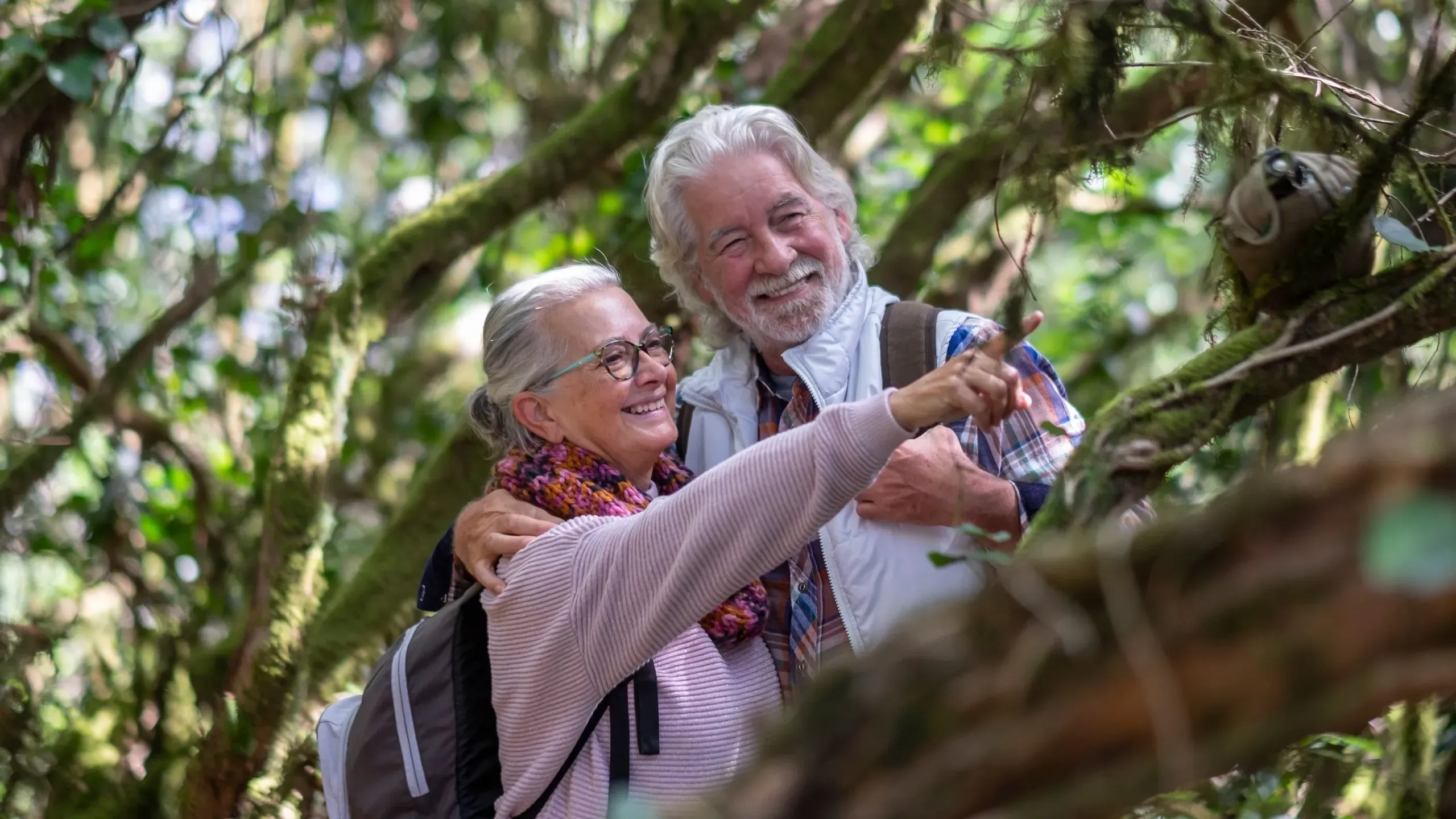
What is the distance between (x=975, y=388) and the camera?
180cm

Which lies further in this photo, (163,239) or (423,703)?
(163,239)

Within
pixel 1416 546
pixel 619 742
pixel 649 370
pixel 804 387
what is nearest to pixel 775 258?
pixel 804 387

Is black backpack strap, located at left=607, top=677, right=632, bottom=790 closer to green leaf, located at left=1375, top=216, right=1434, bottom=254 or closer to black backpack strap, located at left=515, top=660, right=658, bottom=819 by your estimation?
black backpack strap, located at left=515, top=660, right=658, bottom=819

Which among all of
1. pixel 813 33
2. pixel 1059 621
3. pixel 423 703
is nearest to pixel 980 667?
pixel 1059 621

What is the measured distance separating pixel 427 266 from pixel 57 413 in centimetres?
286

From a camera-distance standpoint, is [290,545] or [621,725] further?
[290,545]

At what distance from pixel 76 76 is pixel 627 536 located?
8.26 feet

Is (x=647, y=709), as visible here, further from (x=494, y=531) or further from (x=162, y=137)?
A: (x=162, y=137)

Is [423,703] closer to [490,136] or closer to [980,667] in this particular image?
[980,667]

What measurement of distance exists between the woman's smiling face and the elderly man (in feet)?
0.69

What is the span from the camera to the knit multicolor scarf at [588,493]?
2424 millimetres

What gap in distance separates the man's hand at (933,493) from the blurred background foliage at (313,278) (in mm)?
477

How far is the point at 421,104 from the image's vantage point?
5586 millimetres

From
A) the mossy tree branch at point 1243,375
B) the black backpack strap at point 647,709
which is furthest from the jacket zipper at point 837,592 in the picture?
the mossy tree branch at point 1243,375
